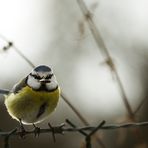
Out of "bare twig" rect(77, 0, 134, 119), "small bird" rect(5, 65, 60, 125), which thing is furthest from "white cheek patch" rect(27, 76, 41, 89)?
"bare twig" rect(77, 0, 134, 119)

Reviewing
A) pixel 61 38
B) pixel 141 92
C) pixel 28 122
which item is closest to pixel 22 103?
pixel 28 122

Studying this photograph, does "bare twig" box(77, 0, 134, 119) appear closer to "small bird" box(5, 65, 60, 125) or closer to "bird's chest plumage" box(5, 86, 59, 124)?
"small bird" box(5, 65, 60, 125)

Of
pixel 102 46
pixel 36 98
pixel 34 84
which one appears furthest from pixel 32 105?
pixel 102 46

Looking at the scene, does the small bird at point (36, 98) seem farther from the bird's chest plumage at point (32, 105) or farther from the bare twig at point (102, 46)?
the bare twig at point (102, 46)

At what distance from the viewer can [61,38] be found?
45.7 feet

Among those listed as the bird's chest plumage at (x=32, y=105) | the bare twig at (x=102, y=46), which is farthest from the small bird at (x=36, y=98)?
the bare twig at (x=102, y=46)

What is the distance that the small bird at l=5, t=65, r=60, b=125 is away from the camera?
15.2 feet

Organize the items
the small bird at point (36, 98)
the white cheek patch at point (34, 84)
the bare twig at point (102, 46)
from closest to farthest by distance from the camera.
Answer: the bare twig at point (102, 46) → the small bird at point (36, 98) → the white cheek patch at point (34, 84)

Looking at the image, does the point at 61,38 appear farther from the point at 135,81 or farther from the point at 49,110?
the point at 49,110

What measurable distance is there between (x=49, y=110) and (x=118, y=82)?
0.60m

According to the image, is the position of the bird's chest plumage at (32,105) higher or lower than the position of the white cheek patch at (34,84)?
lower

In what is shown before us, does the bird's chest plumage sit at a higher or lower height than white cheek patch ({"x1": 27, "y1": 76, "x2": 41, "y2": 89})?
lower

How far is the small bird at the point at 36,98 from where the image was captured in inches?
182

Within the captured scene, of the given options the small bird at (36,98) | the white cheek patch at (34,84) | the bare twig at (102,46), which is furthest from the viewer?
the white cheek patch at (34,84)
